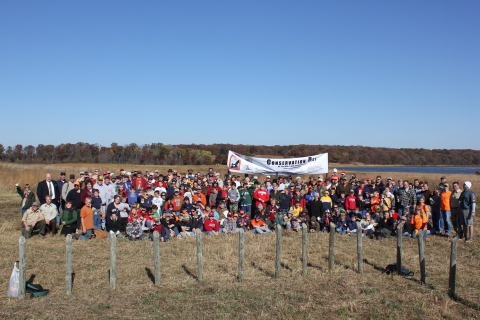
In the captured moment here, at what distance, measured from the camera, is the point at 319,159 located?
22672 mm

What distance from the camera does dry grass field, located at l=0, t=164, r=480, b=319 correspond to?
26.9ft

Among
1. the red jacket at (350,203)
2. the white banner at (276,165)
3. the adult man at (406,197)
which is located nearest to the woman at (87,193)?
the white banner at (276,165)

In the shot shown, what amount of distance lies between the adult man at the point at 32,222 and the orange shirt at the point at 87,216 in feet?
4.97

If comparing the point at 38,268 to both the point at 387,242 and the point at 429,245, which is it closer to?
the point at 387,242

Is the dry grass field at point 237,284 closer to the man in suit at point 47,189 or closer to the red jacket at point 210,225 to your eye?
the red jacket at point 210,225

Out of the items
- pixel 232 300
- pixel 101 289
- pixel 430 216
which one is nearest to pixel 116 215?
pixel 101 289

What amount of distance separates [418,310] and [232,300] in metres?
3.61

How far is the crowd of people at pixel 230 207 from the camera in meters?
14.8

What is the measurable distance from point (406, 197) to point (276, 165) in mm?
7781

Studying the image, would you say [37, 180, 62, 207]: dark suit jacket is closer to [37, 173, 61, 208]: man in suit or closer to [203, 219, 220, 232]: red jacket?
[37, 173, 61, 208]: man in suit

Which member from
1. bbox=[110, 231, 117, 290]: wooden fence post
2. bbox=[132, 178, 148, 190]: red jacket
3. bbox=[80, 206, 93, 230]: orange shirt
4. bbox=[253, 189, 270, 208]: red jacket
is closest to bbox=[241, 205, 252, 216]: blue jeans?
bbox=[253, 189, 270, 208]: red jacket

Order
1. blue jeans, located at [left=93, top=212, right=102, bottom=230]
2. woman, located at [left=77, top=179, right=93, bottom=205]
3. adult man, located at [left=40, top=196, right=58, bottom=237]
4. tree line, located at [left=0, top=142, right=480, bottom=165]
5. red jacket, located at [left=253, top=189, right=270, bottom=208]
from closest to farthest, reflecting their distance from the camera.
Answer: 1. adult man, located at [left=40, top=196, right=58, bottom=237]
2. blue jeans, located at [left=93, top=212, right=102, bottom=230]
3. woman, located at [left=77, top=179, right=93, bottom=205]
4. red jacket, located at [left=253, top=189, right=270, bottom=208]
5. tree line, located at [left=0, top=142, right=480, bottom=165]

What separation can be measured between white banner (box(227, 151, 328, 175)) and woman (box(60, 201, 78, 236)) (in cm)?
969

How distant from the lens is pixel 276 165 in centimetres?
2305
